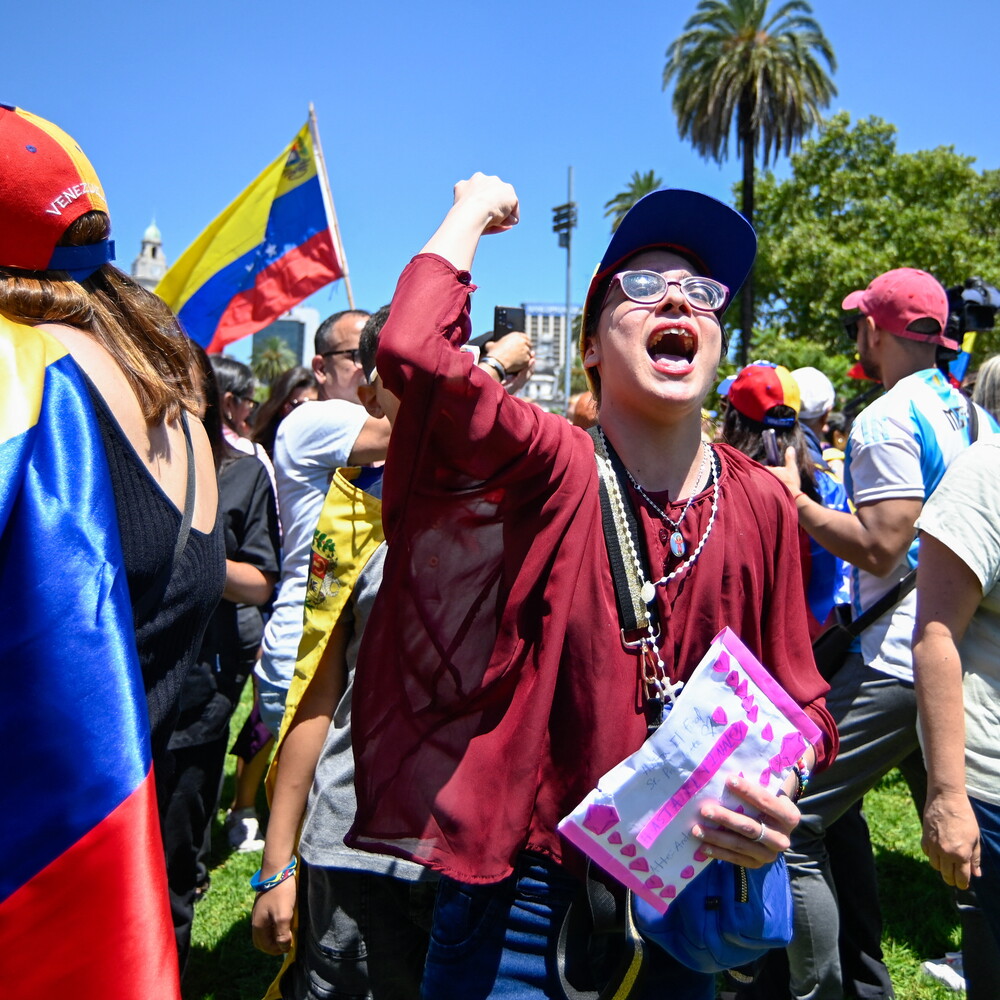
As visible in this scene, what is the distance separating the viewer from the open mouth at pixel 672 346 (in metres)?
1.75

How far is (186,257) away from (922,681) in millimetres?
6175

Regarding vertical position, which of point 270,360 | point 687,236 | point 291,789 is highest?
point 270,360

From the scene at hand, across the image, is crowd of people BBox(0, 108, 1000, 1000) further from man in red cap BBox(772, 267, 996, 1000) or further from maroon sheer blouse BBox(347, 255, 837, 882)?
man in red cap BBox(772, 267, 996, 1000)

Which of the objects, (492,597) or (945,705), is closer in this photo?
(492,597)

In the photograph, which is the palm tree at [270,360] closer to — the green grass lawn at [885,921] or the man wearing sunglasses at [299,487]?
the green grass lawn at [885,921]

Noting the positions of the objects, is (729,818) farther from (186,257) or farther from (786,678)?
(186,257)

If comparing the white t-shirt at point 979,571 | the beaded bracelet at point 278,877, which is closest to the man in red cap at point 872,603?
the white t-shirt at point 979,571

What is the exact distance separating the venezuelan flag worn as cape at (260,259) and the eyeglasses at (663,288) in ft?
17.9

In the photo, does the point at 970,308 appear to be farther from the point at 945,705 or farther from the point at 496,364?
the point at 496,364

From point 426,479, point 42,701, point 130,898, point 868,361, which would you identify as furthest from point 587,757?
point 868,361

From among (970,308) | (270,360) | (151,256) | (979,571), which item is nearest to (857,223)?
(970,308)

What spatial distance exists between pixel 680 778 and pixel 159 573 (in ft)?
3.01

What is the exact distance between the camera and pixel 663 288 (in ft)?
5.83

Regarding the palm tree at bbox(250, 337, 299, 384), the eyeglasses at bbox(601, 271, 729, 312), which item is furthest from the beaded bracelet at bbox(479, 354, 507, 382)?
the palm tree at bbox(250, 337, 299, 384)
